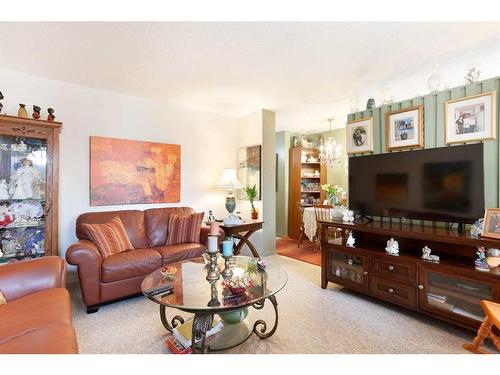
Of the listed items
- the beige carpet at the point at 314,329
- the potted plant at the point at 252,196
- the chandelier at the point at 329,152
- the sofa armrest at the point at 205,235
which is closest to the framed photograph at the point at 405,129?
the beige carpet at the point at 314,329

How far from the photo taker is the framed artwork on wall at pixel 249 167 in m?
4.07

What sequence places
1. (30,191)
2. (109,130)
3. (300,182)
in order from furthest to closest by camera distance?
(300,182)
(109,130)
(30,191)

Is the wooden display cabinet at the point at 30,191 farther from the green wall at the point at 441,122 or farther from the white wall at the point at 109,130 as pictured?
the green wall at the point at 441,122

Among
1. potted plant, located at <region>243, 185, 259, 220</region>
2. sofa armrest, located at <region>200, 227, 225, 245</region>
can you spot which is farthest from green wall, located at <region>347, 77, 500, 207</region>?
sofa armrest, located at <region>200, 227, 225, 245</region>

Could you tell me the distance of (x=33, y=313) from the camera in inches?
52.8

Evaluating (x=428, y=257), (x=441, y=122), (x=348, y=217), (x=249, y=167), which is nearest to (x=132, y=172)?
(x=249, y=167)

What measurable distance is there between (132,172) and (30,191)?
1083mm

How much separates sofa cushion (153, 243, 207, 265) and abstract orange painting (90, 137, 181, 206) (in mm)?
996

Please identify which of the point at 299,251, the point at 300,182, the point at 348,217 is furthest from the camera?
the point at 300,182

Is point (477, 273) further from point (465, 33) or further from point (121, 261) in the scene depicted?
point (121, 261)

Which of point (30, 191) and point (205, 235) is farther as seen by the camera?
point (205, 235)

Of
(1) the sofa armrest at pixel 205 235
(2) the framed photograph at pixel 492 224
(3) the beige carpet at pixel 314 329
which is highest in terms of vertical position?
(2) the framed photograph at pixel 492 224

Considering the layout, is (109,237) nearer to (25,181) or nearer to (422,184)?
(25,181)

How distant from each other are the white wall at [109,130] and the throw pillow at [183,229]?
67 cm
